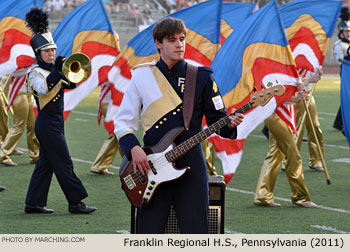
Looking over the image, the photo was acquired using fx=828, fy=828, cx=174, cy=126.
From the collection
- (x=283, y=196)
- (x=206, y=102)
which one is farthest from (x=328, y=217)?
(x=206, y=102)

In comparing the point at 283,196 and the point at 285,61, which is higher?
the point at 285,61

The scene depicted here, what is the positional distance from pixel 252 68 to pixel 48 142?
2163mm

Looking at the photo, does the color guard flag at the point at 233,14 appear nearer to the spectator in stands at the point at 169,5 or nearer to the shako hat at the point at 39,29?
the shako hat at the point at 39,29

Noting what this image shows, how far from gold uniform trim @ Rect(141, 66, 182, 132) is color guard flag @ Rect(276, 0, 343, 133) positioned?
14.4ft

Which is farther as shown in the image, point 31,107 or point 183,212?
point 31,107

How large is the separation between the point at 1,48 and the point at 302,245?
22.5 feet

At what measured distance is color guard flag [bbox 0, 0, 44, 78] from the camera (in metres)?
10.8

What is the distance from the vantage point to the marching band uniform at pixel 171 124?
4.79m

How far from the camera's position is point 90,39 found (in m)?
10.8

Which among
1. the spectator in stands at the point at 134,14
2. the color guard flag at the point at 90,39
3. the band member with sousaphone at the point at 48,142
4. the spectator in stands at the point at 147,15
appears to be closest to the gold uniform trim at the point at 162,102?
the band member with sousaphone at the point at 48,142

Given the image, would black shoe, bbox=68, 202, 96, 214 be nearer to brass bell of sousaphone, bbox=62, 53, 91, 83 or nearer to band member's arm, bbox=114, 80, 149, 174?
brass bell of sousaphone, bbox=62, 53, 91, 83

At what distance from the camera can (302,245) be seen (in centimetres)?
495

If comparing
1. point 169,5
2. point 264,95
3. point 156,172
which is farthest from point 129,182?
point 169,5

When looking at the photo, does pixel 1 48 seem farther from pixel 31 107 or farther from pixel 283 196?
pixel 283 196
